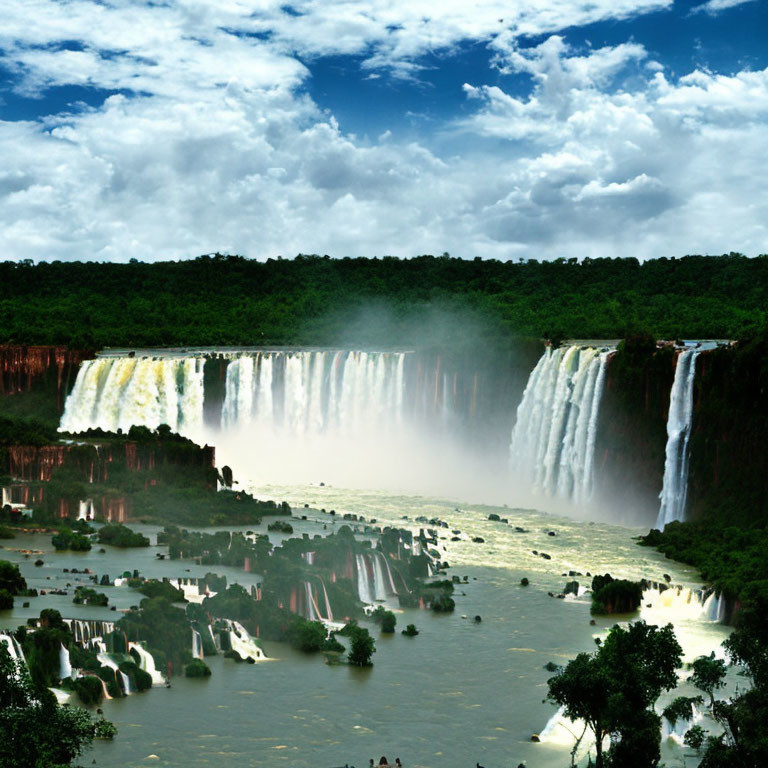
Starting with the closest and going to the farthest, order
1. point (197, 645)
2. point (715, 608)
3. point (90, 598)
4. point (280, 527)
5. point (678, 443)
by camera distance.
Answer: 1. point (197, 645)
2. point (90, 598)
3. point (715, 608)
4. point (280, 527)
5. point (678, 443)

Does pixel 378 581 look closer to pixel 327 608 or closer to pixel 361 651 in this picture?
pixel 327 608

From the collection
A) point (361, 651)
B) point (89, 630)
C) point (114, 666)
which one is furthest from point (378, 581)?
point (114, 666)

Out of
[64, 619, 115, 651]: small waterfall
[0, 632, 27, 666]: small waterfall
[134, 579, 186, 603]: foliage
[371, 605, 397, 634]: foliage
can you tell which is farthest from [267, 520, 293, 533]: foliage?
[0, 632, 27, 666]: small waterfall

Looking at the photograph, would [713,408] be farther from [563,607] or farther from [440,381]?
[440,381]

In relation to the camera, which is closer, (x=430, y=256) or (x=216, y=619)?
(x=216, y=619)

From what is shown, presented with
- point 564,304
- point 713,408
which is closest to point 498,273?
point 564,304

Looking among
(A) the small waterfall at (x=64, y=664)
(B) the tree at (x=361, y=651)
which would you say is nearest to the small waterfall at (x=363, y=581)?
(B) the tree at (x=361, y=651)

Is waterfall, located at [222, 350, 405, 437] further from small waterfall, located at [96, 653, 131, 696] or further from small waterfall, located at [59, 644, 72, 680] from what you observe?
small waterfall, located at [59, 644, 72, 680]
